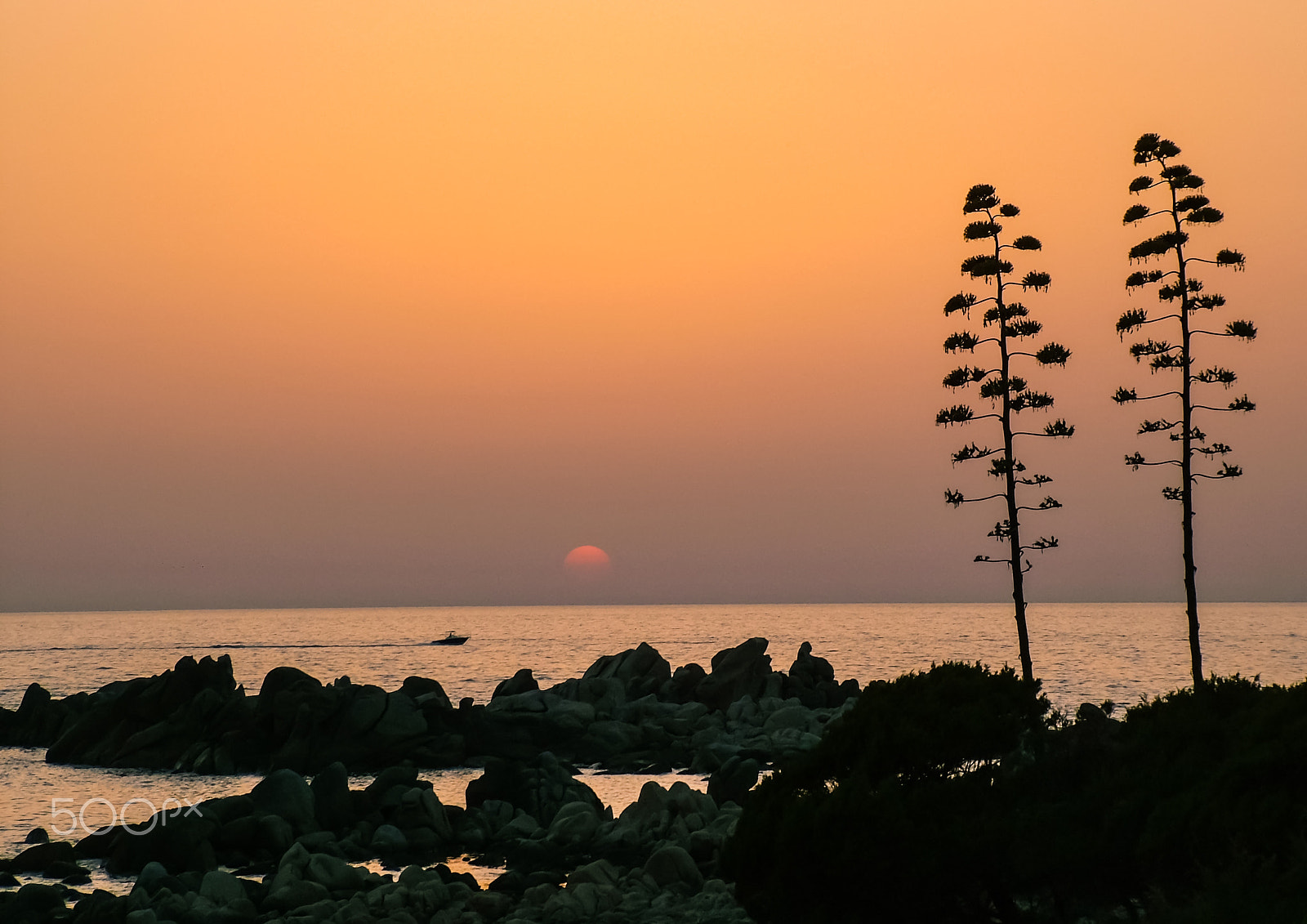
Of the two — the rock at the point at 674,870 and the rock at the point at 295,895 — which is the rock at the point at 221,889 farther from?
the rock at the point at 674,870

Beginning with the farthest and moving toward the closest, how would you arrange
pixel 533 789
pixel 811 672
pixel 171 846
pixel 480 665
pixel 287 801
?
pixel 480 665
pixel 811 672
pixel 533 789
pixel 287 801
pixel 171 846

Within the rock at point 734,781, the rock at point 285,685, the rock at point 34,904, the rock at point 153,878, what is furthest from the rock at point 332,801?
the rock at point 285,685

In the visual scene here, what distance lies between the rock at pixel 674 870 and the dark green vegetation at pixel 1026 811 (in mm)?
7094

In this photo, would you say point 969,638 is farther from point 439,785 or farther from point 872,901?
point 872,901

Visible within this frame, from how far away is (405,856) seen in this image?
28.8m

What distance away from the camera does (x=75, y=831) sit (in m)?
34.2

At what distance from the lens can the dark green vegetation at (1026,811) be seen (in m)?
11.9

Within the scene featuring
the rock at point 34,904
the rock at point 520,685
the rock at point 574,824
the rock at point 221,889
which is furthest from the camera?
the rock at point 520,685

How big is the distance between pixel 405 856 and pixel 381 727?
70.5 feet

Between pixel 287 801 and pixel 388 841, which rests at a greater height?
pixel 287 801

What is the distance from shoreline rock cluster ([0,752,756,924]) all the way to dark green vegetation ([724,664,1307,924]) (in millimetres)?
5959

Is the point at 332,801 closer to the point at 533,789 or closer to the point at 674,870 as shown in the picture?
the point at 533,789

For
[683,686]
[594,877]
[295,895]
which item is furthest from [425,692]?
[594,877]

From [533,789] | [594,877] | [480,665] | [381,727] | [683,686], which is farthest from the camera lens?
[480,665]
